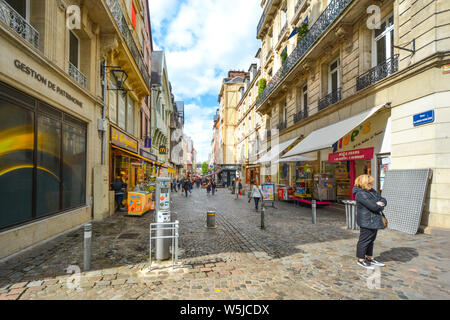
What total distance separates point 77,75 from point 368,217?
32.5 feet

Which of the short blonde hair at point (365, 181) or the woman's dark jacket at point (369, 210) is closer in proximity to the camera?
the woman's dark jacket at point (369, 210)

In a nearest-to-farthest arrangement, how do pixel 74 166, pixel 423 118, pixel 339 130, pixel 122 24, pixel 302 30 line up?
pixel 423 118
pixel 74 166
pixel 339 130
pixel 122 24
pixel 302 30

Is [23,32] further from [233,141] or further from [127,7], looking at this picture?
[233,141]

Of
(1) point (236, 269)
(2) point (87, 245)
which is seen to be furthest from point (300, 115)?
(2) point (87, 245)

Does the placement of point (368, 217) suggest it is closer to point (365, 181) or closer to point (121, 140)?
point (365, 181)

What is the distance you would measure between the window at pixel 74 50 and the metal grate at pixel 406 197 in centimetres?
1200

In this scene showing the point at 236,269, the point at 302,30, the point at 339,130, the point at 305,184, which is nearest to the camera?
the point at 236,269

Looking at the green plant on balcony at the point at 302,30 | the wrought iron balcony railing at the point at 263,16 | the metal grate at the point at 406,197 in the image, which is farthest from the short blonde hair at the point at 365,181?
the wrought iron balcony railing at the point at 263,16

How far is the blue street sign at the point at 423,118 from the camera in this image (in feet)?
22.2

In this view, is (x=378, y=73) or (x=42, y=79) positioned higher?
(x=378, y=73)

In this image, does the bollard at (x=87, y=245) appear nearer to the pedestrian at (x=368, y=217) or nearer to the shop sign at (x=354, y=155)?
the pedestrian at (x=368, y=217)

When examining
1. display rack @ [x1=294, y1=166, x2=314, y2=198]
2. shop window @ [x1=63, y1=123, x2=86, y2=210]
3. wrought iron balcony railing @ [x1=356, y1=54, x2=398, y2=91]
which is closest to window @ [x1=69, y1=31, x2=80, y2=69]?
shop window @ [x1=63, y1=123, x2=86, y2=210]

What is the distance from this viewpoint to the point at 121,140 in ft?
39.5

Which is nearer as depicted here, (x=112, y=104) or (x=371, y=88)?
(x=371, y=88)
